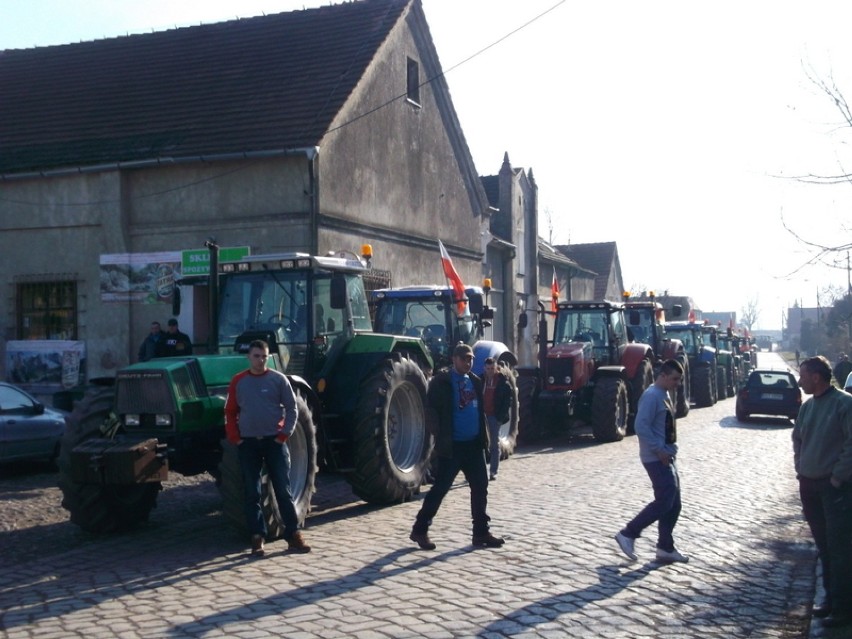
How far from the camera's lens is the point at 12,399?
13.4m

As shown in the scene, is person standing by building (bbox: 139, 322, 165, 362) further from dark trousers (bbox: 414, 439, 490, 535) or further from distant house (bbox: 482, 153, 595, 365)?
distant house (bbox: 482, 153, 595, 365)

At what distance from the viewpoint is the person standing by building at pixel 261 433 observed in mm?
8273

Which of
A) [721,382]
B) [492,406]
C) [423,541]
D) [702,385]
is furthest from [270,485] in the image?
[721,382]

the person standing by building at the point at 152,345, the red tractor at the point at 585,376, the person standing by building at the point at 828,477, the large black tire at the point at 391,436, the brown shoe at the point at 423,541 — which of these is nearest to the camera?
the person standing by building at the point at 828,477

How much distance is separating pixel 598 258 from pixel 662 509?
47815 mm

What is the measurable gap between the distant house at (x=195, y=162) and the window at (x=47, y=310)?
3 centimetres

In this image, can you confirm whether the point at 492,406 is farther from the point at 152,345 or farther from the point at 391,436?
the point at 152,345

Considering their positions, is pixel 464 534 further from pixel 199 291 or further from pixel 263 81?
pixel 263 81

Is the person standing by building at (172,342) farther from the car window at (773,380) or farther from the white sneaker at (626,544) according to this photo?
the car window at (773,380)

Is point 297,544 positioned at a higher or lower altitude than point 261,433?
lower

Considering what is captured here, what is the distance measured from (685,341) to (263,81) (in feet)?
54.1

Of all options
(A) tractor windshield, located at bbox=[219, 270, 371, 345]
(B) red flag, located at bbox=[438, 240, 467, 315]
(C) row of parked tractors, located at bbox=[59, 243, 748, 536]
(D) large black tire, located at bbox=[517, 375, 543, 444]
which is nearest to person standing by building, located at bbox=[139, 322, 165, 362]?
(C) row of parked tractors, located at bbox=[59, 243, 748, 536]

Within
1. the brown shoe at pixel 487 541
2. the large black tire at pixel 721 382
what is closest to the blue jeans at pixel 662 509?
the brown shoe at pixel 487 541

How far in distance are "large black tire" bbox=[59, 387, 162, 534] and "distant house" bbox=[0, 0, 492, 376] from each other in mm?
7033
